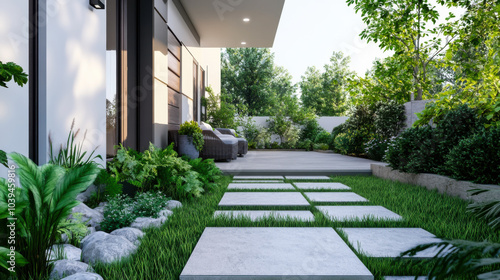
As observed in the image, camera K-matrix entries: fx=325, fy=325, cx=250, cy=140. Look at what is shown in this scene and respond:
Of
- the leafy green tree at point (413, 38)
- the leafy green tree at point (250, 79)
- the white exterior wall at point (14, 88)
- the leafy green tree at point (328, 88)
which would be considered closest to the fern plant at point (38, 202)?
the white exterior wall at point (14, 88)

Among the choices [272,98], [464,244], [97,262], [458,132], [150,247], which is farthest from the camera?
[272,98]

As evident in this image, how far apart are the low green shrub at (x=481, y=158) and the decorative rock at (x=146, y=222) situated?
266 cm

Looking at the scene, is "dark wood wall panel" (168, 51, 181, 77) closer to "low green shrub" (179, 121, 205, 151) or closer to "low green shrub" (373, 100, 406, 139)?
"low green shrub" (179, 121, 205, 151)

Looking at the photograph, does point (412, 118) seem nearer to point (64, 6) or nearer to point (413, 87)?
point (413, 87)

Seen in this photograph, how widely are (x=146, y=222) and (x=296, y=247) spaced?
3.35ft

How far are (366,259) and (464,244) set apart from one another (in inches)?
28.4

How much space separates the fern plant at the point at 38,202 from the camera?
125 centimetres

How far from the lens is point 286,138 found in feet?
46.6

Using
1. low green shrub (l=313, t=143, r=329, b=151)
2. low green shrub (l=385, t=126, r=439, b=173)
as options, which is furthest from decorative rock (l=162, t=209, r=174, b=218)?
low green shrub (l=313, t=143, r=329, b=151)

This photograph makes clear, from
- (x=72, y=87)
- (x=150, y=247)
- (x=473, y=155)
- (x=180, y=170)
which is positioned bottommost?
(x=150, y=247)

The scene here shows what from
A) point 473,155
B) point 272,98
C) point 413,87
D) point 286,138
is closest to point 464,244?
point 473,155

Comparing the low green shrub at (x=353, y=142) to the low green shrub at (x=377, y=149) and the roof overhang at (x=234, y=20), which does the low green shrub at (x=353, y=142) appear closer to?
the low green shrub at (x=377, y=149)

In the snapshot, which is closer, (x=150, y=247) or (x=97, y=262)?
(x=97, y=262)

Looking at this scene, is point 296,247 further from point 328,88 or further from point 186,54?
point 328,88
